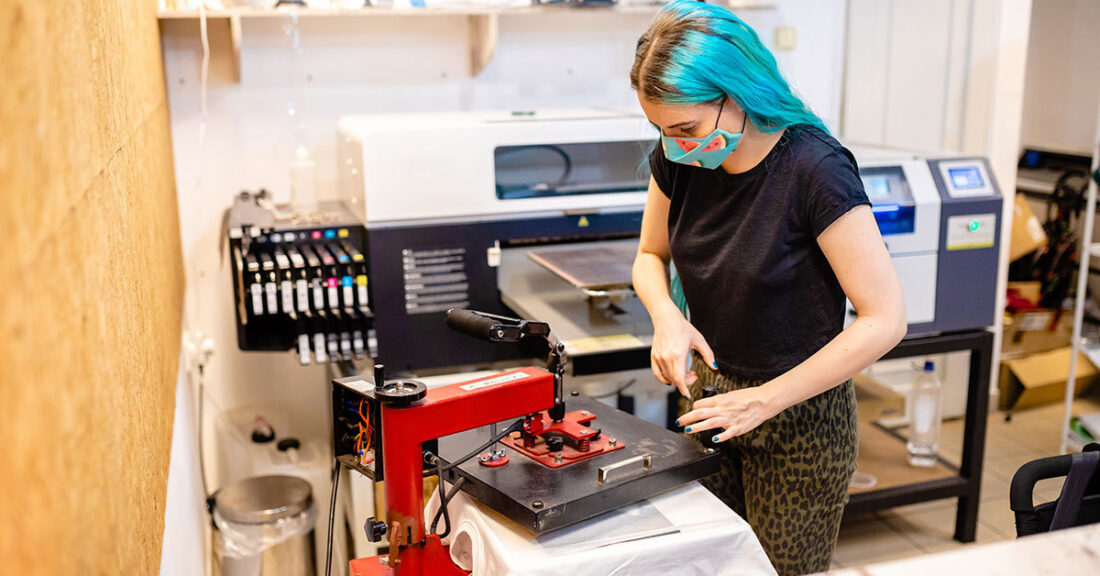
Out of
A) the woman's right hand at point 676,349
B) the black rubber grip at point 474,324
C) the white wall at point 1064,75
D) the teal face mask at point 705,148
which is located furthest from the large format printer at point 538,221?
the white wall at point 1064,75

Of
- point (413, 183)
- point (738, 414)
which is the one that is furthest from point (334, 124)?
point (738, 414)

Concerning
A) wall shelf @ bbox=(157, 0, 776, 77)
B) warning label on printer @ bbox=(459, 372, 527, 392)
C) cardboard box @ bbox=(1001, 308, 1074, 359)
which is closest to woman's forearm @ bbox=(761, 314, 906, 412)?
warning label on printer @ bbox=(459, 372, 527, 392)

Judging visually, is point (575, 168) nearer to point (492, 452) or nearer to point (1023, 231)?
point (492, 452)

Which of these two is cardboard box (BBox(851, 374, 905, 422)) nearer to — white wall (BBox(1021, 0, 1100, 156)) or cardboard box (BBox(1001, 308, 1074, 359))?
cardboard box (BBox(1001, 308, 1074, 359))

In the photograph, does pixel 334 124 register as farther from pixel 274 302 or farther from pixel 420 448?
pixel 420 448

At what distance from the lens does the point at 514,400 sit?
4.20 ft

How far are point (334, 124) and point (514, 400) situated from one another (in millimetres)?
1776

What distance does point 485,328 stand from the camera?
124 centimetres

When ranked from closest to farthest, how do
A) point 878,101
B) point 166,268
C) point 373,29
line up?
point 166,268 < point 373,29 < point 878,101

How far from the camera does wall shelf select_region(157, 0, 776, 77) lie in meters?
2.47

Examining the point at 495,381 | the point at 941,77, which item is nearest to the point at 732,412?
the point at 495,381

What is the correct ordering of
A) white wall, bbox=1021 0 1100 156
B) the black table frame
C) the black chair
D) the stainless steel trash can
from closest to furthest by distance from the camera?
1. the black chair
2. the stainless steel trash can
3. the black table frame
4. white wall, bbox=1021 0 1100 156

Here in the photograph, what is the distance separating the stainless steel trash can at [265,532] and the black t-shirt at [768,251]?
1.28 meters

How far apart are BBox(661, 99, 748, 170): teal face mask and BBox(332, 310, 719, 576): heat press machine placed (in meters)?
0.35
